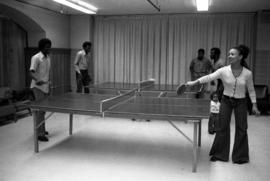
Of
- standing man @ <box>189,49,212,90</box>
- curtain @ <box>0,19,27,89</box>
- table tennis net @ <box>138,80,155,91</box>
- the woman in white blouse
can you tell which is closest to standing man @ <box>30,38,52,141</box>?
table tennis net @ <box>138,80,155,91</box>

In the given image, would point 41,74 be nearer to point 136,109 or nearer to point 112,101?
point 112,101

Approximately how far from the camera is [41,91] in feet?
15.8

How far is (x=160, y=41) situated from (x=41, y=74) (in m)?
4.79

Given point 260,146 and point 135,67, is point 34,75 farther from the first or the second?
point 135,67

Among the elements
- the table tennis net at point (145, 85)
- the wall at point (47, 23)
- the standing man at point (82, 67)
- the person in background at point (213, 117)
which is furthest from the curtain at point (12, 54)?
the person in background at point (213, 117)

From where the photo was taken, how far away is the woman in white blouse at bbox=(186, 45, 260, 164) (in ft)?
12.1

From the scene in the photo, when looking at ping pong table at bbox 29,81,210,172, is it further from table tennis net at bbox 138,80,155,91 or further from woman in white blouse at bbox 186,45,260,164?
table tennis net at bbox 138,80,155,91

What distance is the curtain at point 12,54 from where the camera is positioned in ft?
23.8

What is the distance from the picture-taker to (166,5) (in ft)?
23.5

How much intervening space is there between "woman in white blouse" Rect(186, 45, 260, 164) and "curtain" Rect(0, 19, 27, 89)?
5462mm

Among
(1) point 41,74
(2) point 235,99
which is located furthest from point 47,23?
(2) point 235,99

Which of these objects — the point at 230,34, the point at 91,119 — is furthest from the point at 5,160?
the point at 230,34

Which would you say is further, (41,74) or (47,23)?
(47,23)

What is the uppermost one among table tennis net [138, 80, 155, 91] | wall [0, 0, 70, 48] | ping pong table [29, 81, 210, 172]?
wall [0, 0, 70, 48]
